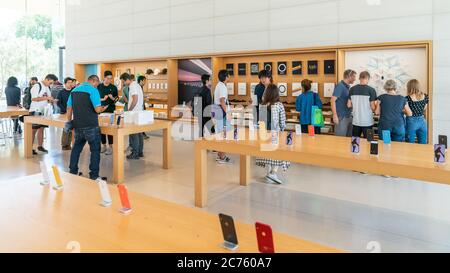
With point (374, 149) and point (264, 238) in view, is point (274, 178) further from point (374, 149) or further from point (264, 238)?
point (264, 238)

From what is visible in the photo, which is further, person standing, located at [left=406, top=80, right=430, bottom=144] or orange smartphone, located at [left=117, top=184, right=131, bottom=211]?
person standing, located at [left=406, top=80, right=430, bottom=144]

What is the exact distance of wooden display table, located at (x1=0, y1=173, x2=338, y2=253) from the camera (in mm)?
1530

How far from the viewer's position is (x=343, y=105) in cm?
600

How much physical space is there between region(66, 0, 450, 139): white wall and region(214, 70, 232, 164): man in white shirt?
1.96 metres

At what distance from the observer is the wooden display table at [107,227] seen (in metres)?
1.53

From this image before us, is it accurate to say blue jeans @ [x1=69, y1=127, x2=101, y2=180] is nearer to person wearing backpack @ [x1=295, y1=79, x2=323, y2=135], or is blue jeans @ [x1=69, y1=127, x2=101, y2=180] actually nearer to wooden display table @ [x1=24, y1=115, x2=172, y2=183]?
wooden display table @ [x1=24, y1=115, x2=172, y2=183]

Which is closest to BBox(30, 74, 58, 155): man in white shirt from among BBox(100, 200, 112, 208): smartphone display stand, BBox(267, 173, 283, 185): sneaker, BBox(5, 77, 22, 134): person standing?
BBox(5, 77, 22, 134): person standing

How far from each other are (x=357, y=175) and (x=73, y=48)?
10.6m

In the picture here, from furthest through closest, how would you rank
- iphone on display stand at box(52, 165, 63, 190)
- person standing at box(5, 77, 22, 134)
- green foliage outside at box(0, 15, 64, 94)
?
green foliage outside at box(0, 15, 64, 94), person standing at box(5, 77, 22, 134), iphone on display stand at box(52, 165, 63, 190)

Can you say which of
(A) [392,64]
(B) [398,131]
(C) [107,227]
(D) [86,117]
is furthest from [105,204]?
(A) [392,64]

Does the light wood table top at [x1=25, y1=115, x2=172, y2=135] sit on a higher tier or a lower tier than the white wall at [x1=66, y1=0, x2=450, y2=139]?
lower

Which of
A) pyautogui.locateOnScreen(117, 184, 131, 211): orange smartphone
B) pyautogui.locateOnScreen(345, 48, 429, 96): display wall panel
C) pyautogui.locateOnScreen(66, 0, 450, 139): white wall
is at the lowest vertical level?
pyautogui.locateOnScreen(117, 184, 131, 211): orange smartphone

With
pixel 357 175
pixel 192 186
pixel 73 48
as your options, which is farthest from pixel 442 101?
pixel 73 48

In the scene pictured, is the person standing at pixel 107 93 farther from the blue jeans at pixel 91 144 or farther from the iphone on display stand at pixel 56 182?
the iphone on display stand at pixel 56 182
